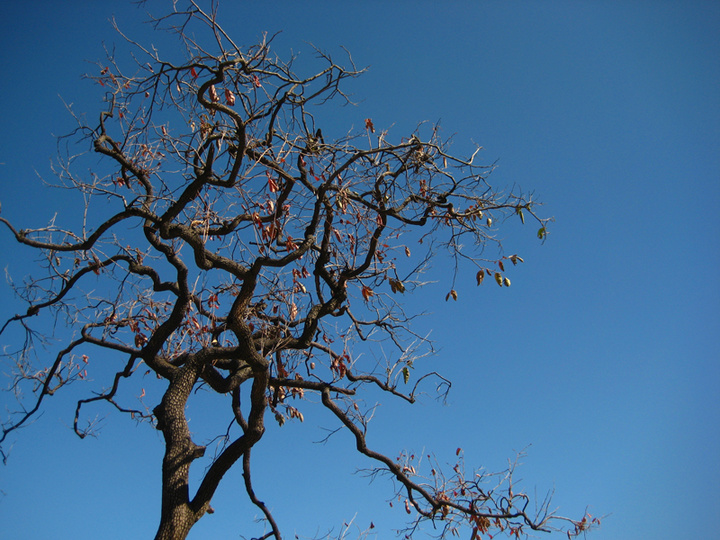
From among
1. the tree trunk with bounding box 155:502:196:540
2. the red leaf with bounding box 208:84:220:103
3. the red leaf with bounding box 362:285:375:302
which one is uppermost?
the red leaf with bounding box 208:84:220:103

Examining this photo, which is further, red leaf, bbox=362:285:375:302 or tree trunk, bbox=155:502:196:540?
red leaf, bbox=362:285:375:302

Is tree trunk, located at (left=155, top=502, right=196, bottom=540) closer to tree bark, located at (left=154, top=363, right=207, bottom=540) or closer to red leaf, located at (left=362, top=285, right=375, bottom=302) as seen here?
tree bark, located at (left=154, top=363, right=207, bottom=540)

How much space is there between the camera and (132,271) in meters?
4.51

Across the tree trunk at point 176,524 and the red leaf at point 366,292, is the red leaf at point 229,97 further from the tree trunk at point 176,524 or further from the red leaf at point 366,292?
the tree trunk at point 176,524

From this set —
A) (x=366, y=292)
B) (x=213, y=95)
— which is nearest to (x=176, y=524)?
(x=366, y=292)

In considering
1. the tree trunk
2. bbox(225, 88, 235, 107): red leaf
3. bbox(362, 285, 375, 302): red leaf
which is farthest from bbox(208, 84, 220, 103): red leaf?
the tree trunk

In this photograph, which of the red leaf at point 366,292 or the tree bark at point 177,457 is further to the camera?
the red leaf at point 366,292

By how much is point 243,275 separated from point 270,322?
31.0 inches

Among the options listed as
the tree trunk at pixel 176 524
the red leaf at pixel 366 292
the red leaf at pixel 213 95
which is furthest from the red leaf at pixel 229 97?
the tree trunk at pixel 176 524

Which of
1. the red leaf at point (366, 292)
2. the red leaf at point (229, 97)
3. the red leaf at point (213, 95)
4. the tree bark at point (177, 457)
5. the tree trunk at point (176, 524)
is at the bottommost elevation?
the tree trunk at point (176, 524)

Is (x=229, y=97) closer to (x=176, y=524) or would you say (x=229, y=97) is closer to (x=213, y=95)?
(x=213, y=95)

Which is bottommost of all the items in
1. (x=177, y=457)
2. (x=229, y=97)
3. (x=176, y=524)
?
(x=176, y=524)

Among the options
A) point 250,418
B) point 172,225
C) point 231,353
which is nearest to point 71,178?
point 172,225

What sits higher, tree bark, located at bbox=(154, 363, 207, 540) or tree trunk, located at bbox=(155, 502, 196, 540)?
tree bark, located at bbox=(154, 363, 207, 540)
